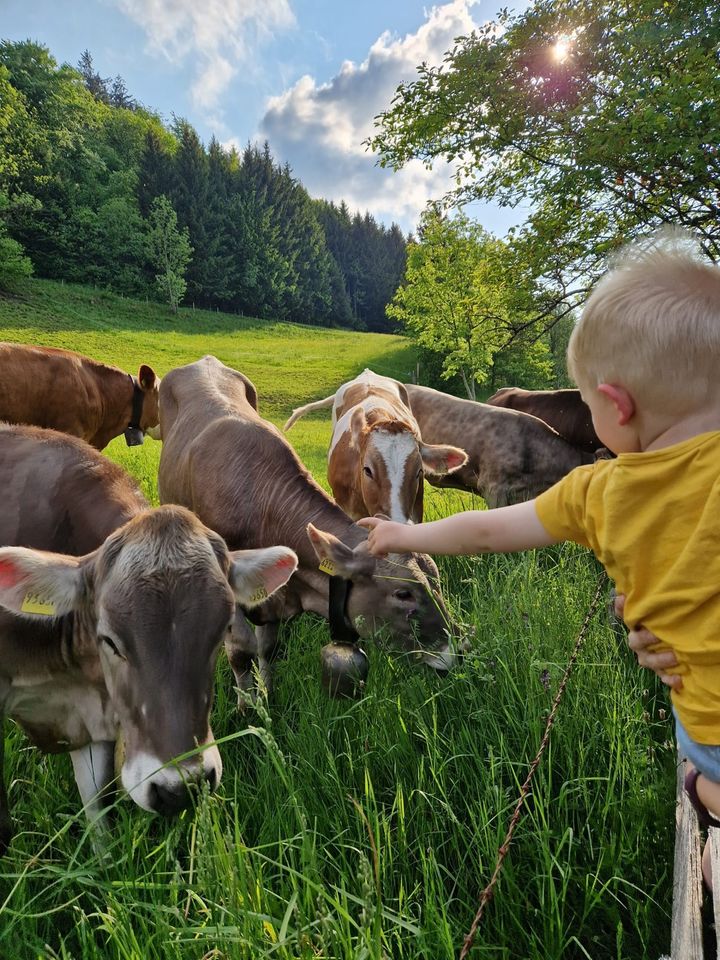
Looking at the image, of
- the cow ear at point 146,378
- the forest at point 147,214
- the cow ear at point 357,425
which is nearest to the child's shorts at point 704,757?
the cow ear at point 357,425

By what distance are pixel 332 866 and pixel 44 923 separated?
43.0 inches

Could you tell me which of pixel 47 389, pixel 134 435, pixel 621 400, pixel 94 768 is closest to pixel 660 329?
pixel 621 400

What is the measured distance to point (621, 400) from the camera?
1405 mm

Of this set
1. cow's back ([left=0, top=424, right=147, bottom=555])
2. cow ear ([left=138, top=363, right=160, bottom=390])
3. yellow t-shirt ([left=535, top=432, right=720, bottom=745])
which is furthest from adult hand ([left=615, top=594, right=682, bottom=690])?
cow ear ([left=138, top=363, right=160, bottom=390])

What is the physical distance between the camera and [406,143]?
9.35m

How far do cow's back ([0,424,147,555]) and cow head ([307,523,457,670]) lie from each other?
1146mm

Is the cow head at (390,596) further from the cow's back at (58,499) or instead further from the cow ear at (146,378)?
the cow ear at (146,378)

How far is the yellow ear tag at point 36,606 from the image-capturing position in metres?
2.13

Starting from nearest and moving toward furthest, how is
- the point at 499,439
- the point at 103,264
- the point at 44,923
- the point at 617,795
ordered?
the point at 44,923 → the point at 617,795 → the point at 499,439 → the point at 103,264

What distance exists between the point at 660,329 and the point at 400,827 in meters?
1.81

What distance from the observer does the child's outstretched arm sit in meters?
1.65

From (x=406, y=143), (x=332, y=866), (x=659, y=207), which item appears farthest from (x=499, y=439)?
(x=332, y=866)

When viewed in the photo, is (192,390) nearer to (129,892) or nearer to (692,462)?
(129,892)

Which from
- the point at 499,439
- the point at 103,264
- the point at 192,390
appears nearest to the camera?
the point at 192,390
